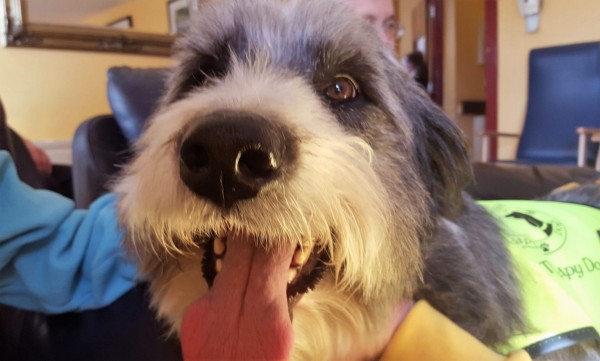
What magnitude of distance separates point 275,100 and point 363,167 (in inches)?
9.0

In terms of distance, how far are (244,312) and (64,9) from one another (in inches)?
157

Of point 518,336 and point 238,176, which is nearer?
point 238,176

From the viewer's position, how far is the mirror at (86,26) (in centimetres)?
400

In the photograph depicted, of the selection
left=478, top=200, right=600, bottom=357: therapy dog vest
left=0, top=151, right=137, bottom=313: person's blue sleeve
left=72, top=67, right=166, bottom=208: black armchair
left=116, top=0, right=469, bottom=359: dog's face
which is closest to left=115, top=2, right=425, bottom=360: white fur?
left=116, top=0, right=469, bottom=359: dog's face

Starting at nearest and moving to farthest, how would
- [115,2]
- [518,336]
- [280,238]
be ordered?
[280,238] → [518,336] → [115,2]

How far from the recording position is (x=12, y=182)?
1.29 metres

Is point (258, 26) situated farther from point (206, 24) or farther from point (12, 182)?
point (12, 182)

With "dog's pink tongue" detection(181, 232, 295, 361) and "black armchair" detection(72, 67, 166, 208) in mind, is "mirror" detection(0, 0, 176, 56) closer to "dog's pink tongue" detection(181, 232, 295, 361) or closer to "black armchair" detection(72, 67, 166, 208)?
"black armchair" detection(72, 67, 166, 208)

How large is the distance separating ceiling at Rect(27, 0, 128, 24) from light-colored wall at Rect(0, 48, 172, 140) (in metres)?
0.25

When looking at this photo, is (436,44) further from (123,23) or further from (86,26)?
(86,26)

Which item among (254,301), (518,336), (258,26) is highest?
(258,26)

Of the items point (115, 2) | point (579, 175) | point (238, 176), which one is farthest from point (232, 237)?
point (115, 2)

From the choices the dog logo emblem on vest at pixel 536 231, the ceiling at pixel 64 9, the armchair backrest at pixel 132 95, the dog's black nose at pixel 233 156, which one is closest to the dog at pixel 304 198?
the dog's black nose at pixel 233 156

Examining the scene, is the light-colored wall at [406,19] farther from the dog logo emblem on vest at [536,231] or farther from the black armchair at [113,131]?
the dog logo emblem on vest at [536,231]
